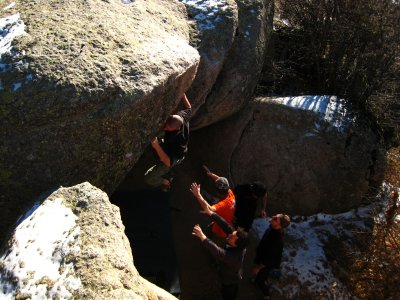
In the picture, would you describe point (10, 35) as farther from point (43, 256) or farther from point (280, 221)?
point (280, 221)

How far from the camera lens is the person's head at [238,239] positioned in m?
5.64

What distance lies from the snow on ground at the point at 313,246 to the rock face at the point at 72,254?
4137mm

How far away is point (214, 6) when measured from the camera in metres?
7.31

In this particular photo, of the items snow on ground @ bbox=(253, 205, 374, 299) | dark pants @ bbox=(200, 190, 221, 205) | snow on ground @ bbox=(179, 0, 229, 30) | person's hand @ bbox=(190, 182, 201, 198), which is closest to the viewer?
person's hand @ bbox=(190, 182, 201, 198)

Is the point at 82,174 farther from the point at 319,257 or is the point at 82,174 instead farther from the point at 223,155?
the point at 319,257

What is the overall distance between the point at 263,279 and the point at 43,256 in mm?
4086

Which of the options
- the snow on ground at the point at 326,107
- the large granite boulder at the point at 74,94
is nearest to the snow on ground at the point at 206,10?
the large granite boulder at the point at 74,94

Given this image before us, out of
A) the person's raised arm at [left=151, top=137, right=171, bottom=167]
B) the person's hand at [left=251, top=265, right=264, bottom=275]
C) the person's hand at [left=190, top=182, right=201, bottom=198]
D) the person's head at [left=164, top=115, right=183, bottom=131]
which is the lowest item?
the person's hand at [left=251, top=265, right=264, bottom=275]

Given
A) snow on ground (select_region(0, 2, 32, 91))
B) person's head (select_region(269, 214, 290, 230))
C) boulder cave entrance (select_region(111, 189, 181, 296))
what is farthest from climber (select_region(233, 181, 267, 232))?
snow on ground (select_region(0, 2, 32, 91))

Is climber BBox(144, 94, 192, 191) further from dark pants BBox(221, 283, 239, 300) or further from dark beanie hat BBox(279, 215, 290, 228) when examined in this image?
dark pants BBox(221, 283, 239, 300)

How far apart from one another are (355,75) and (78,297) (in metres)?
7.44

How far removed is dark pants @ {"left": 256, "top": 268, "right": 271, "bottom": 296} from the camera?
6.91 metres

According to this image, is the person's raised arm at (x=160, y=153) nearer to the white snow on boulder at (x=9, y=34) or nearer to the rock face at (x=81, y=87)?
the rock face at (x=81, y=87)

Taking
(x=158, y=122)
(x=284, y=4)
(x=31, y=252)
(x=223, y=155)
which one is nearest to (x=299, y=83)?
(x=284, y=4)
